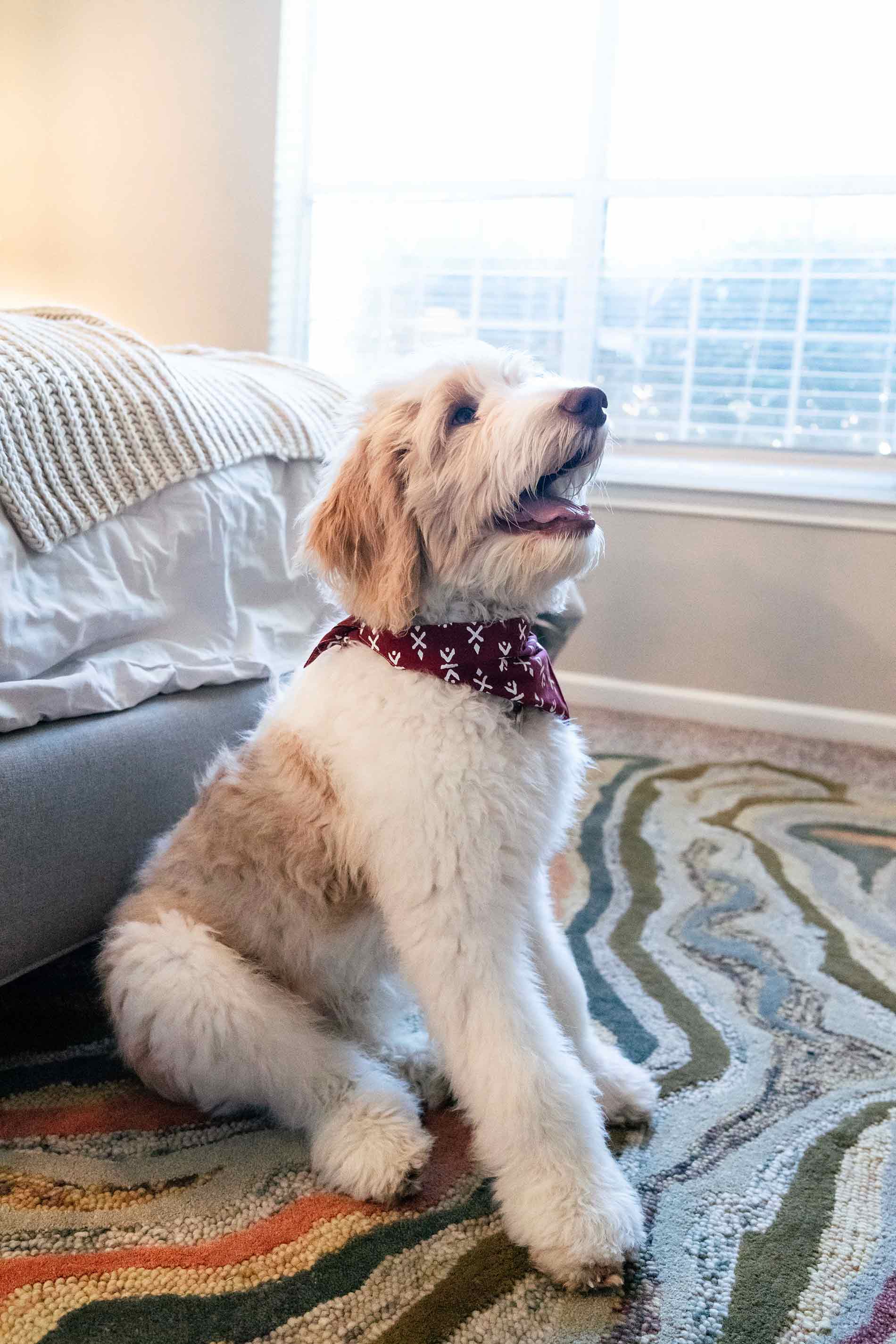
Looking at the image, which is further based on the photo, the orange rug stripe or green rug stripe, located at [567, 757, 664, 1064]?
green rug stripe, located at [567, 757, 664, 1064]

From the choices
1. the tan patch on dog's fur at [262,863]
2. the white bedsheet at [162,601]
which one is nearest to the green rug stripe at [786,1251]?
the tan patch on dog's fur at [262,863]

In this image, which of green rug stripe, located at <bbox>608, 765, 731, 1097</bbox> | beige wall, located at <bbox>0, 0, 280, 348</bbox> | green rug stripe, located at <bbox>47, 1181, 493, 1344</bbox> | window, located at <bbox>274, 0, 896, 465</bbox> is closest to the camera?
green rug stripe, located at <bbox>47, 1181, 493, 1344</bbox>

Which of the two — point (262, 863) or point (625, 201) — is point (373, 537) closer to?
point (262, 863)

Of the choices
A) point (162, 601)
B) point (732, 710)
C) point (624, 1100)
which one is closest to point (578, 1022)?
point (624, 1100)

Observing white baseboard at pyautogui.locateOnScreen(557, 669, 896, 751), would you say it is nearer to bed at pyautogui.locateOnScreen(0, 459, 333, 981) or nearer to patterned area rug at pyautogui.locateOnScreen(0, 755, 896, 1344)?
patterned area rug at pyautogui.locateOnScreen(0, 755, 896, 1344)

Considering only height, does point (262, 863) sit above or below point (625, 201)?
below

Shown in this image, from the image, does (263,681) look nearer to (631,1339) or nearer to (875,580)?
(631,1339)

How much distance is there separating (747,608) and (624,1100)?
2.04m

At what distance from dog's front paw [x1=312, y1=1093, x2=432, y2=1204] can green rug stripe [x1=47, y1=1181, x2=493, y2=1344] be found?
0.06m

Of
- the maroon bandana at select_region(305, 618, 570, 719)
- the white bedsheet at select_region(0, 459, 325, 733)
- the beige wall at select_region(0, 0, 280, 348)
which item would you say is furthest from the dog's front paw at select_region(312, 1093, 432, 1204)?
the beige wall at select_region(0, 0, 280, 348)

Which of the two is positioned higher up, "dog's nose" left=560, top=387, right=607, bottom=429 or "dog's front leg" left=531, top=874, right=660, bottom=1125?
"dog's nose" left=560, top=387, right=607, bottom=429

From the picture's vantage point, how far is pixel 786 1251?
1116 mm

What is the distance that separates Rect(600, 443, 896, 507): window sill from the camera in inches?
116

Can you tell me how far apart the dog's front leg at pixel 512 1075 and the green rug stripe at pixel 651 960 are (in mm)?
355
